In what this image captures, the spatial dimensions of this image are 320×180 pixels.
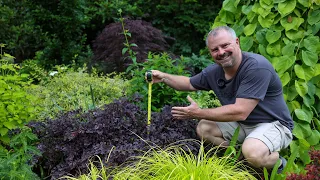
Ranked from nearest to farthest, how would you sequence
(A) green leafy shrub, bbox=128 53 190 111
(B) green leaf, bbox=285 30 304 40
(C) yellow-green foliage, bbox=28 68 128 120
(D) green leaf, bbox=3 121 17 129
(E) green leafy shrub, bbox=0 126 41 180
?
(E) green leafy shrub, bbox=0 126 41 180
(D) green leaf, bbox=3 121 17 129
(B) green leaf, bbox=285 30 304 40
(A) green leafy shrub, bbox=128 53 190 111
(C) yellow-green foliage, bbox=28 68 128 120

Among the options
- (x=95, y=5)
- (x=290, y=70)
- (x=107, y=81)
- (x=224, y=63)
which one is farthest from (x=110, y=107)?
(x=95, y=5)

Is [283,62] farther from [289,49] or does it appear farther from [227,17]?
[227,17]

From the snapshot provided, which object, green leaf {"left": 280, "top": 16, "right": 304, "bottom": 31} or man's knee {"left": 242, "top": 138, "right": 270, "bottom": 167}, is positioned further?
green leaf {"left": 280, "top": 16, "right": 304, "bottom": 31}

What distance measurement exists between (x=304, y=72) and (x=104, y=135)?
66.8 inches

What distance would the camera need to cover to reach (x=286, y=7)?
352 cm

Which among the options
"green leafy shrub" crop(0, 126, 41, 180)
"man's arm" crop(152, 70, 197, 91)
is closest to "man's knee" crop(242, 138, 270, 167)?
"man's arm" crop(152, 70, 197, 91)

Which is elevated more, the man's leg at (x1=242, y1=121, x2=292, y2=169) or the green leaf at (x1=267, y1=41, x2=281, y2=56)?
the green leaf at (x1=267, y1=41, x2=281, y2=56)

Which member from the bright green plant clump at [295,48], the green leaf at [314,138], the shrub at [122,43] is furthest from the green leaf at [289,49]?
the shrub at [122,43]

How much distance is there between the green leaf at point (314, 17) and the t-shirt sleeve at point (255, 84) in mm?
745

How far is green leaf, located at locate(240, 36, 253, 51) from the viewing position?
3.74m

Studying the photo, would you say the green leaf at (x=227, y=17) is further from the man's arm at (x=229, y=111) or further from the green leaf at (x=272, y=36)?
the man's arm at (x=229, y=111)

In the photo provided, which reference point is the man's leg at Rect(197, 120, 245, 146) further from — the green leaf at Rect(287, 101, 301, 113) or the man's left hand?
the green leaf at Rect(287, 101, 301, 113)

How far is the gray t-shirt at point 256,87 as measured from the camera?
121 inches

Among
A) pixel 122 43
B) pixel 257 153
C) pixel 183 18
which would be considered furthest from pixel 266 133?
pixel 183 18
